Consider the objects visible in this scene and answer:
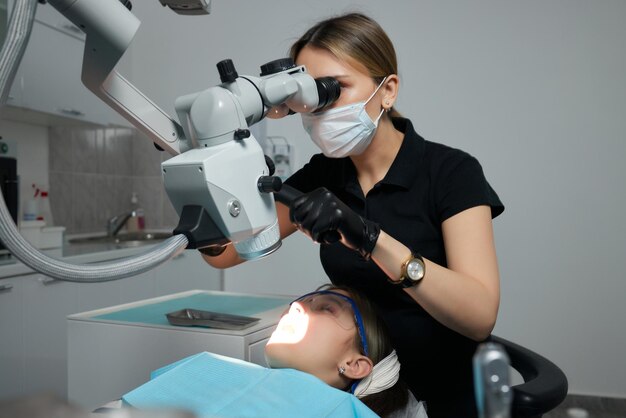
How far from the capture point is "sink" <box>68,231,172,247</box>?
327 cm

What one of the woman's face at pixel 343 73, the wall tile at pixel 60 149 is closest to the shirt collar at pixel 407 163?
the woman's face at pixel 343 73

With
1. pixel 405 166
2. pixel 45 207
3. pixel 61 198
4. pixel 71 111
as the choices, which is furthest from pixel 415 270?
pixel 61 198

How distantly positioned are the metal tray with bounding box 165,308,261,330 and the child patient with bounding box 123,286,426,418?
195 mm

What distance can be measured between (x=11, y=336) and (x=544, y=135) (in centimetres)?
275

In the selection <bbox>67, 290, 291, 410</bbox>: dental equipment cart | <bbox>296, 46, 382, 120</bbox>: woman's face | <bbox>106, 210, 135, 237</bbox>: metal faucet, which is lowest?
<bbox>67, 290, 291, 410</bbox>: dental equipment cart

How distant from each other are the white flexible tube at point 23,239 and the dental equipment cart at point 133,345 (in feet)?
2.25

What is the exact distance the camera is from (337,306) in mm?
1291

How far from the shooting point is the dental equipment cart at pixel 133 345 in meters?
1.40

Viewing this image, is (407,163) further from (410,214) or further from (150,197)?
(150,197)

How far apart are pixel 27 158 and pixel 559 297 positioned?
9.77 feet

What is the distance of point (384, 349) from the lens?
1.29 metres

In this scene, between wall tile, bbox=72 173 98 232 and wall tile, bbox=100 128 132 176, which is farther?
wall tile, bbox=100 128 132 176

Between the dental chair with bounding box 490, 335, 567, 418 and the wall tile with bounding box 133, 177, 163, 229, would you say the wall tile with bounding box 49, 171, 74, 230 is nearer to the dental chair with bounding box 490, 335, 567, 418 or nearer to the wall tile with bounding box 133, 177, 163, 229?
the wall tile with bounding box 133, 177, 163, 229

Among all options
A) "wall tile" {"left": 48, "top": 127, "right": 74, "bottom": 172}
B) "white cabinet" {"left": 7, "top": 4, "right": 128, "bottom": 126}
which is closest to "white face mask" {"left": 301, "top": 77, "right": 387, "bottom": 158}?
"white cabinet" {"left": 7, "top": 4, "right": 128, "bottom": 126}
